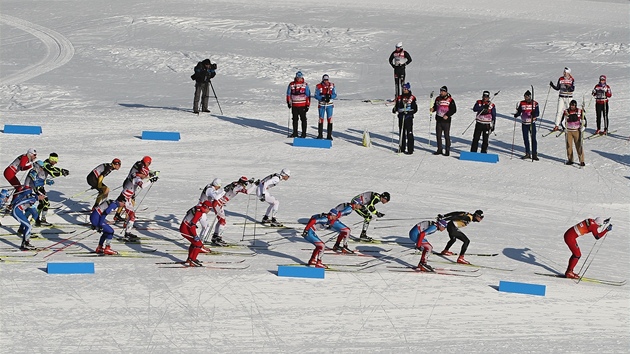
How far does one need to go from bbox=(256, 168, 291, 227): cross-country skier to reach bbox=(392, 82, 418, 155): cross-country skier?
18.3 feet

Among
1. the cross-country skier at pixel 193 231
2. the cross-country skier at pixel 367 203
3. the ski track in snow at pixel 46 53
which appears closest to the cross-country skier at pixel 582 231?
the cross-country skier at pixel 367 203

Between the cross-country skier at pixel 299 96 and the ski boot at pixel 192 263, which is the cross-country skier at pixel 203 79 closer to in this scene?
the cross-country skier at pixel 299 96

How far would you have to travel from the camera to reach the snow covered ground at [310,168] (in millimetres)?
18938

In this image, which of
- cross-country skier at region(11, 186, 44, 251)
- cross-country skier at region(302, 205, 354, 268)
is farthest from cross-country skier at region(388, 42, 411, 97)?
cross-country skier at region(11, 186, 44, 251)

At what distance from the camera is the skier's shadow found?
22.0 m

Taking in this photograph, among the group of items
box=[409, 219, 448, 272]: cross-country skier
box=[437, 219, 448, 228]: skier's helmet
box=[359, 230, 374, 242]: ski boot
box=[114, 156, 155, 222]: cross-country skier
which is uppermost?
box=[114, 156, 155, 222]: cross-country skier

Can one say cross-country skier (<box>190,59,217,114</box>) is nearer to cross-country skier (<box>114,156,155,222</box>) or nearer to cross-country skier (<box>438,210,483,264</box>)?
cross-country skier (<box>114,156,155,222</box>)

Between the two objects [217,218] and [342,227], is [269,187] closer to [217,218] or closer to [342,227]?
[217,218]

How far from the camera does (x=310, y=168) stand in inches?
1081

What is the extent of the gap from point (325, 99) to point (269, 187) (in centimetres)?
599

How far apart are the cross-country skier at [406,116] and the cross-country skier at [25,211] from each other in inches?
389

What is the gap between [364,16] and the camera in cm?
4303

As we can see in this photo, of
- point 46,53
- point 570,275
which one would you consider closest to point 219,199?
point 570,275

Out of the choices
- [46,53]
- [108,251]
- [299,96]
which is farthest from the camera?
[46,53]
